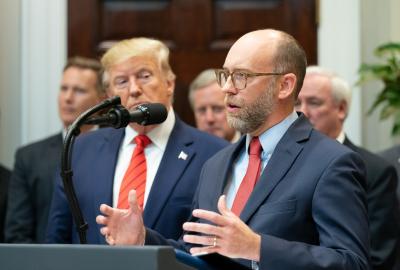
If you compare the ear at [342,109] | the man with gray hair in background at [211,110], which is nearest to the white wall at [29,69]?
the man with gray hair in background at [211,110]

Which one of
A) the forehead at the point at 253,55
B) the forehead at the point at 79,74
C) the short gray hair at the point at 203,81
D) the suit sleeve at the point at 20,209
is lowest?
the suit sleeve at the point at 20,209

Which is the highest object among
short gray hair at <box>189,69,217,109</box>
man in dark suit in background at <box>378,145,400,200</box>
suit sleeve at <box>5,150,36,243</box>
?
short gray hair at <box>189,69,217,109</box>

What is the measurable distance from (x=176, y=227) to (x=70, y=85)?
6.04 feet

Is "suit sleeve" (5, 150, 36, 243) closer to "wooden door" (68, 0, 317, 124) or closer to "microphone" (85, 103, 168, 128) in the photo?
"wooden door" (68, 0, 317, 124)

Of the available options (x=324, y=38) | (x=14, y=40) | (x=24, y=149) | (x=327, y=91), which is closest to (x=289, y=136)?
(x=327, y=91)

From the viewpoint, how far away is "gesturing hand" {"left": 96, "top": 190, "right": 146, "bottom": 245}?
2980mm

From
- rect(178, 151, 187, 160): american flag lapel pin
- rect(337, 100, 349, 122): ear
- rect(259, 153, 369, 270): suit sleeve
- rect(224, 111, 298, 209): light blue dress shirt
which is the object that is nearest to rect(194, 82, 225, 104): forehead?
rect(337, 100, 349, 122): ear

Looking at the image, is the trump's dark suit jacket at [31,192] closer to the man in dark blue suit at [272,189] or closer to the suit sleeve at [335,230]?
the man in dark blue suit at [272,189]

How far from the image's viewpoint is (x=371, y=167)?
4453mm

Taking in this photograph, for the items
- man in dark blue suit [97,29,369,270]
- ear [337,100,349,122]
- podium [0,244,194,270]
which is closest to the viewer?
podium [0,244,194,270]

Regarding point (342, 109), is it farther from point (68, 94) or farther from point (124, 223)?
point (124, 223)

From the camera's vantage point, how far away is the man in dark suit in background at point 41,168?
5.12 m

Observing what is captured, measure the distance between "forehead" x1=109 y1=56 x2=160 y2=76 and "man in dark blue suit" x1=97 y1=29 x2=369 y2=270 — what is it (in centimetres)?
71

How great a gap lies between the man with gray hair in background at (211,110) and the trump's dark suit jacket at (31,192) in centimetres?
82
